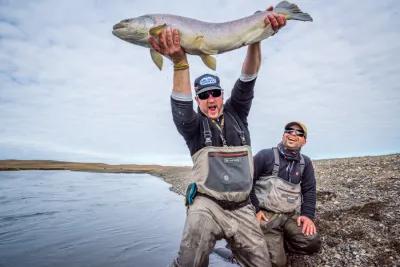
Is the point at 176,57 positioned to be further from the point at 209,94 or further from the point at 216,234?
the point at 216,234

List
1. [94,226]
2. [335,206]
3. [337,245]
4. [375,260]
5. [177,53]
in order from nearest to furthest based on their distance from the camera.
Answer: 1. [177,53]
2. [375,260]
3. [337,245]
4. [335,206]
5. [94,226]

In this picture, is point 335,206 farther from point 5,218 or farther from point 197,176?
point 5,218

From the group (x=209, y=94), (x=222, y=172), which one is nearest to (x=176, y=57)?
(x=209, y=94)

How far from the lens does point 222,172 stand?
3.88 metres

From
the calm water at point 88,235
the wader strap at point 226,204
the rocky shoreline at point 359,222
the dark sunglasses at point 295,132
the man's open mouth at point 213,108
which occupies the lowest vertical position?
the calm water at point 88,235

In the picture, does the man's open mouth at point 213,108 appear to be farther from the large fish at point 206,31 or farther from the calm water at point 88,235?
the calm water at point 88,235

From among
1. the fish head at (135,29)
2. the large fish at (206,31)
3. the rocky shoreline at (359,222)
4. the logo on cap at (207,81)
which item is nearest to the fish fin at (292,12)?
the large fish at (206,31)

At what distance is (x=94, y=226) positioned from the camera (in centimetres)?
1158

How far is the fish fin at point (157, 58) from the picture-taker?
3855 mm

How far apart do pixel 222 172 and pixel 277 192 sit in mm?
2704

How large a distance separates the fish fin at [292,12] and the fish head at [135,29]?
1510 millimetres

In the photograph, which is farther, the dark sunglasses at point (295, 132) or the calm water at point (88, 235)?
the calm water at point (88, 235)

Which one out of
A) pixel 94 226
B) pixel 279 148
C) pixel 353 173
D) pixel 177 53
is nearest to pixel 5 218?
pixel 94 226

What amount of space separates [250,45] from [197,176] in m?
1.78
